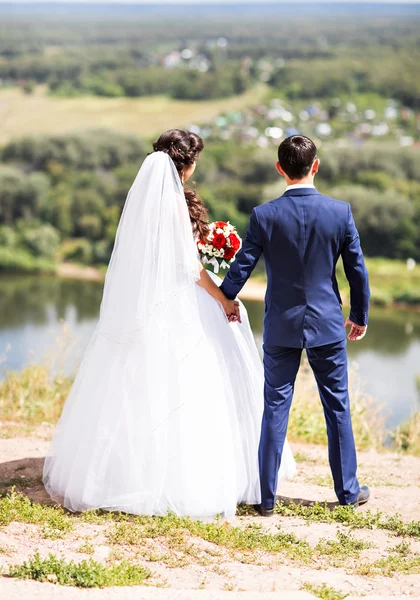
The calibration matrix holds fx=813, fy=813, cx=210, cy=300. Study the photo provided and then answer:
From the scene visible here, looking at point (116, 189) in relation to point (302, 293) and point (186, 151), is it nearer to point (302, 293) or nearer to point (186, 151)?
point (186, 151)

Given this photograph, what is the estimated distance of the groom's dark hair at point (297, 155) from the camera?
11.3 feet

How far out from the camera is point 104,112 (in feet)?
229

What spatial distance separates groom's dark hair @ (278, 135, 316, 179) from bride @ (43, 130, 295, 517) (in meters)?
0.52

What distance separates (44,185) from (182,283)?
157 feet

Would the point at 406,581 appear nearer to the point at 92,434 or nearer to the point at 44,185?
the point at 92,434

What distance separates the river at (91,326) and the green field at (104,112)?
28823mm

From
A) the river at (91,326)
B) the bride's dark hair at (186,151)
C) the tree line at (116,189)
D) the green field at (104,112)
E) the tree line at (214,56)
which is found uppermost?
the tree line at (214,56)

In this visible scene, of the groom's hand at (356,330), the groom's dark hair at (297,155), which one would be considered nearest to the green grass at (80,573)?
the groom's hand at (356,330)

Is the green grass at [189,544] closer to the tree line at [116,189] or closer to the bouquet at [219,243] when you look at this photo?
the bouquet at [219,243]

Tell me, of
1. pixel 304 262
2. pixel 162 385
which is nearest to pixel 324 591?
pixel 162 385

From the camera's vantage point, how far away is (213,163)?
5294cm

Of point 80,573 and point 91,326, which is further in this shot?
point 91,326

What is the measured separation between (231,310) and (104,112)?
68537 millimetres

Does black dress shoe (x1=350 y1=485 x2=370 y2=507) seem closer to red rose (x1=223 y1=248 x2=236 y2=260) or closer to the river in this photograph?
red rose (x1=223 y1=248 x2=236 y2=260)
